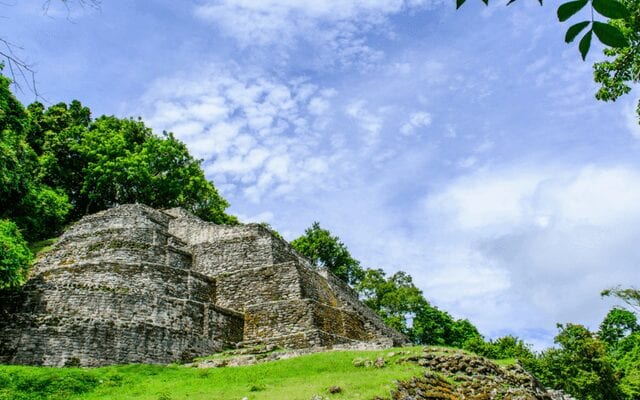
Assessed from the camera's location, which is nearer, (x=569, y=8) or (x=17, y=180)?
(x=569, y=8)

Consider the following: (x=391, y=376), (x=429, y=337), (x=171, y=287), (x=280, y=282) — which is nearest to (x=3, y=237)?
(x=171, y=287)

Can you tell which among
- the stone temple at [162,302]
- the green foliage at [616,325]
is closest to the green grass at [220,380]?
the stone temple at [162,302]

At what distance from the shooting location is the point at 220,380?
12367 millimetres

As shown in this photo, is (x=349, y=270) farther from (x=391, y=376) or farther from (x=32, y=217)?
(x=391, y=376)

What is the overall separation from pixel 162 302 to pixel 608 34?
17647 millimetres

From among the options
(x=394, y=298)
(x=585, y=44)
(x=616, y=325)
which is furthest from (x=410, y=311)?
(x=585, y=44)

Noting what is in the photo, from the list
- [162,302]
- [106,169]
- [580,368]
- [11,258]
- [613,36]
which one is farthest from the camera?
[106,169]

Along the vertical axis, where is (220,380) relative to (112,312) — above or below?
below

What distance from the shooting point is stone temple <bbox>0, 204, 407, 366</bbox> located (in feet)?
50.7

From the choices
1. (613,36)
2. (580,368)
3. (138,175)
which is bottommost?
(580,368)

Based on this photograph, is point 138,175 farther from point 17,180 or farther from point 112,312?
point 112,312

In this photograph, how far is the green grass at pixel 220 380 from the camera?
412 inches

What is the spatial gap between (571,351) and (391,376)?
2393 cm

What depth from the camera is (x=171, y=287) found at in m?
19.8
